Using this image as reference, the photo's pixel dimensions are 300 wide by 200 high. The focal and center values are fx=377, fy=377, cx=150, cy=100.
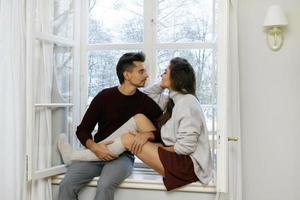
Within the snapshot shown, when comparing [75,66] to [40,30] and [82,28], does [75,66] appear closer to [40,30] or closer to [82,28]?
[82,28]

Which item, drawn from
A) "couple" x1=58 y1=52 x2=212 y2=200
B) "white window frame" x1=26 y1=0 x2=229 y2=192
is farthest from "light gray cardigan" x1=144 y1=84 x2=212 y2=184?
"white window frame" x1=26 y1=0 x2=229 y2=192

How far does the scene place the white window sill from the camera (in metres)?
2.40

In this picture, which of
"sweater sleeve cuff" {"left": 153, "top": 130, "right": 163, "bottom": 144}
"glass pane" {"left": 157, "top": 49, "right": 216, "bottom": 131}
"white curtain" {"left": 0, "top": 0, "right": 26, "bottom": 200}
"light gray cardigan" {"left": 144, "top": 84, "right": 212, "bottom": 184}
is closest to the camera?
"light gray cardigan" {"left": 144, "top": 84, "right": 212, "bottom": 184}

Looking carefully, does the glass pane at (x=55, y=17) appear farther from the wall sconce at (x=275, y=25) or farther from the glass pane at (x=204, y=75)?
the wall sconce at (x=275, y=25)

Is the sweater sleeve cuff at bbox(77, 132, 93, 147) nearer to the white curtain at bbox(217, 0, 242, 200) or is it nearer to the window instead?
the window

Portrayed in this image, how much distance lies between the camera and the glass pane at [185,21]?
9.68 feet

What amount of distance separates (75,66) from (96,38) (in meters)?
0.32

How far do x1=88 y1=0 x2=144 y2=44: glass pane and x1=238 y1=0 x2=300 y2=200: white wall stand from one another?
84 cm

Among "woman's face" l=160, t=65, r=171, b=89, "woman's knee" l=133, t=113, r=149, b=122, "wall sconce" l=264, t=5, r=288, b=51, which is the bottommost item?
"woman's knee" l=133, t=113, r=149, b=122

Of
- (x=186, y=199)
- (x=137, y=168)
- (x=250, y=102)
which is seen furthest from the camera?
(x=137, y=168)

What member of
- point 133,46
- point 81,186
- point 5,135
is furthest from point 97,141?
point 133,46

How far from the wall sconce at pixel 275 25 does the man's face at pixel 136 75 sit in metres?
0.93

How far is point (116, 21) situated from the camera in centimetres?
314

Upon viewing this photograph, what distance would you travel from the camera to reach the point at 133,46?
3072mm
